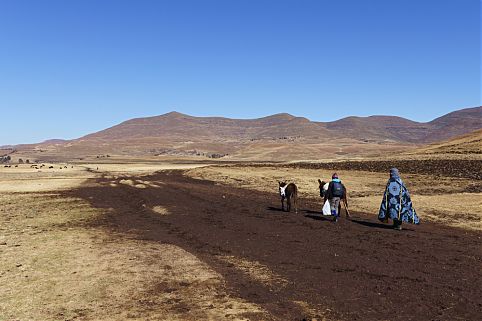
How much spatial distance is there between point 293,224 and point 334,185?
243cm

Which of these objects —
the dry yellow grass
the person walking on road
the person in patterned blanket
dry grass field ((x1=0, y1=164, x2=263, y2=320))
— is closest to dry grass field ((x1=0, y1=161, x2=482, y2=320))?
dry grass field ((x1=0, y1=164, x2=263, y2=320))

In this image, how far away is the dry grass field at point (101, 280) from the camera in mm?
7348

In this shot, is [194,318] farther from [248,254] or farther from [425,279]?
[425,279]

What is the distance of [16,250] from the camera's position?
12156 millimetres

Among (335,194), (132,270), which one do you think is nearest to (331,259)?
(132,270)

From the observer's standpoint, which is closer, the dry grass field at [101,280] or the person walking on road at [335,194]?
the dry grass field at [101,280]

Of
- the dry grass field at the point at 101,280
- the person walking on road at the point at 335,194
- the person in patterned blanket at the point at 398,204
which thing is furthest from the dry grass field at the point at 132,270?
the person in patterned blanket at the point at 398,204

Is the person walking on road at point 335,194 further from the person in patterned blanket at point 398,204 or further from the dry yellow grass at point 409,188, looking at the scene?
the dry yellow grass at point 409,188

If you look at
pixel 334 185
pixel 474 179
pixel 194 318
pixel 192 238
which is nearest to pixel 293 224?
pixel 334 185

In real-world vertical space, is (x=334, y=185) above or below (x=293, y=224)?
above

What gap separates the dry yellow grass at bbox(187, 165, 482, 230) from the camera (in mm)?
18594

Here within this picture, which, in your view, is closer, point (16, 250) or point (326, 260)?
point (326, 260)

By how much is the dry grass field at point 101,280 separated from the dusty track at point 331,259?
0.54m

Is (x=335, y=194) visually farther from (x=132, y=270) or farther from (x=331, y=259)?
(x=132, y=270)
